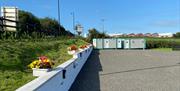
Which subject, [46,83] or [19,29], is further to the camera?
[19,29]

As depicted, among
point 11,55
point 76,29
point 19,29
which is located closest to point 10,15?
point 19,29

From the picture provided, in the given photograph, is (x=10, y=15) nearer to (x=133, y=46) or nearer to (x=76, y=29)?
(x=133, y=46)

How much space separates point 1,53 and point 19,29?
24.2 feet

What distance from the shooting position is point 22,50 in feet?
44.8

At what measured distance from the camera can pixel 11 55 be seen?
11609mm

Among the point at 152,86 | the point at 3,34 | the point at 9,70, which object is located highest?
the point at 3,34

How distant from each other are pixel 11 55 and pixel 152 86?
186 inches

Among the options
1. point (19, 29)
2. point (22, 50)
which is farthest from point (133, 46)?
point (22, 50)

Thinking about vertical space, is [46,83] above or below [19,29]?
below

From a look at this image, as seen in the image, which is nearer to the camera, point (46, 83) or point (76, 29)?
point (46, 83)

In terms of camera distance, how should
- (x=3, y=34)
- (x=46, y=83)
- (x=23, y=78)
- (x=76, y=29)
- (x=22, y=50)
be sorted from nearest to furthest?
(x=46, y=83)
(x=23, y=78)
(x=22, y=50)
(x=3, y=34)
(x=76, y=29)

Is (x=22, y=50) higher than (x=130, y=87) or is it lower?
higher

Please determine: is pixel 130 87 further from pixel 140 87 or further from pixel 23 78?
pixel 23 78

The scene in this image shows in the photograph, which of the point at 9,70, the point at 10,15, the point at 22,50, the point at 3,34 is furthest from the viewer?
the point at 10,15
